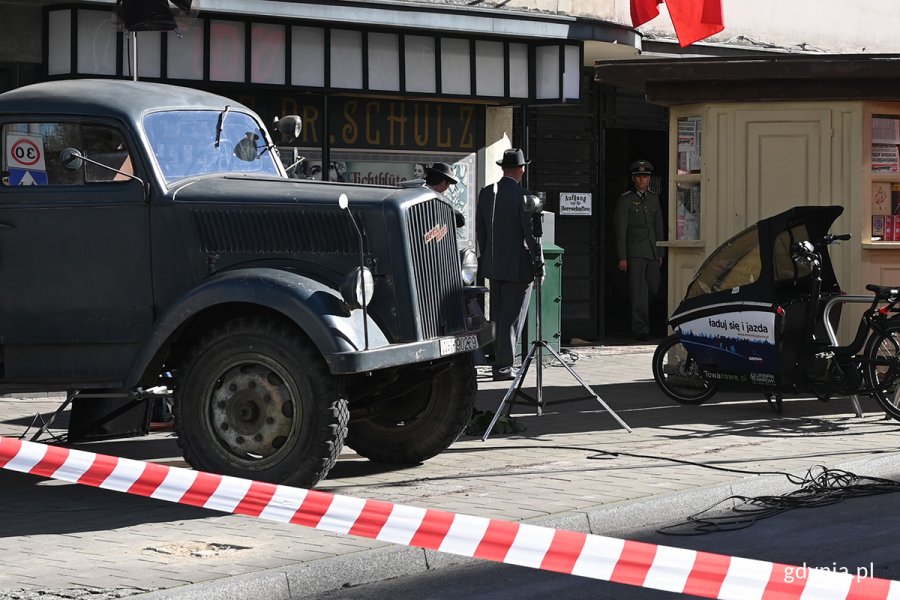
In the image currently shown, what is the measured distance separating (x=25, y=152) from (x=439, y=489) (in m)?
2.99

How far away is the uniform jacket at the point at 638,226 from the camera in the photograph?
62.1 feet

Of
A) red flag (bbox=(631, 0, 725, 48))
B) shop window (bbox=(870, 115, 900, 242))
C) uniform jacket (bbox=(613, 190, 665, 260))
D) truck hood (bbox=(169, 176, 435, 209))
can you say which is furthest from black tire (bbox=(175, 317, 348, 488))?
uniform jacket (bbox=(613, 190, 665, 260))

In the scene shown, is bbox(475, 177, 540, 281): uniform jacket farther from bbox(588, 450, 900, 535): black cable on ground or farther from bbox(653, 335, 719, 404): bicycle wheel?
bbox(588, 450, 900, 535): black cable on ground

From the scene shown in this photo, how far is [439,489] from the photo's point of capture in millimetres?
8227

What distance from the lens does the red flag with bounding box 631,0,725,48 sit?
17156 mm

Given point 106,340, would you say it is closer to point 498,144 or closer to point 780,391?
point 780,391

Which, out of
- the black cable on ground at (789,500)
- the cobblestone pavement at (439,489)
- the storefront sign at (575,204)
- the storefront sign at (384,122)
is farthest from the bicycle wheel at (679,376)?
the storefront sign at (575,204)

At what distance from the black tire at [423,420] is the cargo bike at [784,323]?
10.4 ft

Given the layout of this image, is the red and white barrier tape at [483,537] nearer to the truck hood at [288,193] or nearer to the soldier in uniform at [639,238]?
the truck hood at [288,193]

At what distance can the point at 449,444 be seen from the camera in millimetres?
9195

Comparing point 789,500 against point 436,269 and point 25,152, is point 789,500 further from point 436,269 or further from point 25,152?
point 25,152

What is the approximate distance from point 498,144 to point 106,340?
924cm

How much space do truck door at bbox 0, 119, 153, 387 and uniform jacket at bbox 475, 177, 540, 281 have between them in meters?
4.22

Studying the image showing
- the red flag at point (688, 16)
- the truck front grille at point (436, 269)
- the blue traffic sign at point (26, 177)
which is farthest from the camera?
Answer: the red flag at point (688, 16)
